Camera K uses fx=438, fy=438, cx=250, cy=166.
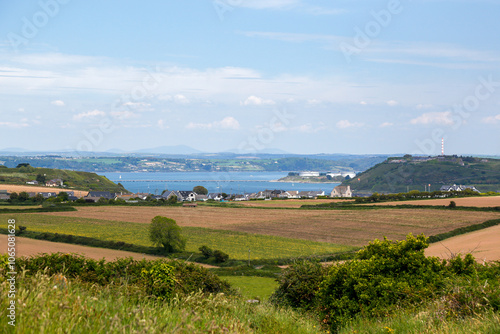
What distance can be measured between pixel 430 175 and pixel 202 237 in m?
134

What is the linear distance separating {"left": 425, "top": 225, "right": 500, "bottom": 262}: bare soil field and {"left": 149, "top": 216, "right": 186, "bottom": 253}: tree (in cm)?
2022

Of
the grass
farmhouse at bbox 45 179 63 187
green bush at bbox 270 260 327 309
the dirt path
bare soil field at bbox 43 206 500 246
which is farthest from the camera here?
farmhouse at bbox 45 179 63 187

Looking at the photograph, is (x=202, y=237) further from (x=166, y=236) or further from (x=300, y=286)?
(x=300, y=286)

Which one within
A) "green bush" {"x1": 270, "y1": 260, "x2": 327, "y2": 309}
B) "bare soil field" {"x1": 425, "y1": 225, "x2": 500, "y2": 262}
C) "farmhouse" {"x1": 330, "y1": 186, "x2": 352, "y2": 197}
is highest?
"green bush" {"x1": 270, "y1": 260, "x2": 327, "y2": 309}

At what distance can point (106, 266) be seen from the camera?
1775 centimetres

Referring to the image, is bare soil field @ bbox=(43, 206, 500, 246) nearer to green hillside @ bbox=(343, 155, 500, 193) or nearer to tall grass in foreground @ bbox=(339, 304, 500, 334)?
tall grass in foreground @ bbox=(339, 304, 500, 334)

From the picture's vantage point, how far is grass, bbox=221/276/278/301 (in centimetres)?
2436

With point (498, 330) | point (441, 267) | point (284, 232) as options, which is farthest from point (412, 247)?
point (284, 232)

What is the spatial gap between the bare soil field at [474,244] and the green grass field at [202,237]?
24.9ft

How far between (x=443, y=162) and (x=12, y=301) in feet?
615

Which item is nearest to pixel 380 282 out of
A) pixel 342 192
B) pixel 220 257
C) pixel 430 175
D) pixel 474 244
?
pixel 220 257

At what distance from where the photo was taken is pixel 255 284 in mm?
26797

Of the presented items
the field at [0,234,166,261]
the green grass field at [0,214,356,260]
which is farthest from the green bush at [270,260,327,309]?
the field at [0,234,166,261]

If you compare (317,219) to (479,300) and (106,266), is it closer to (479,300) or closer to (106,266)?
(106,266)
